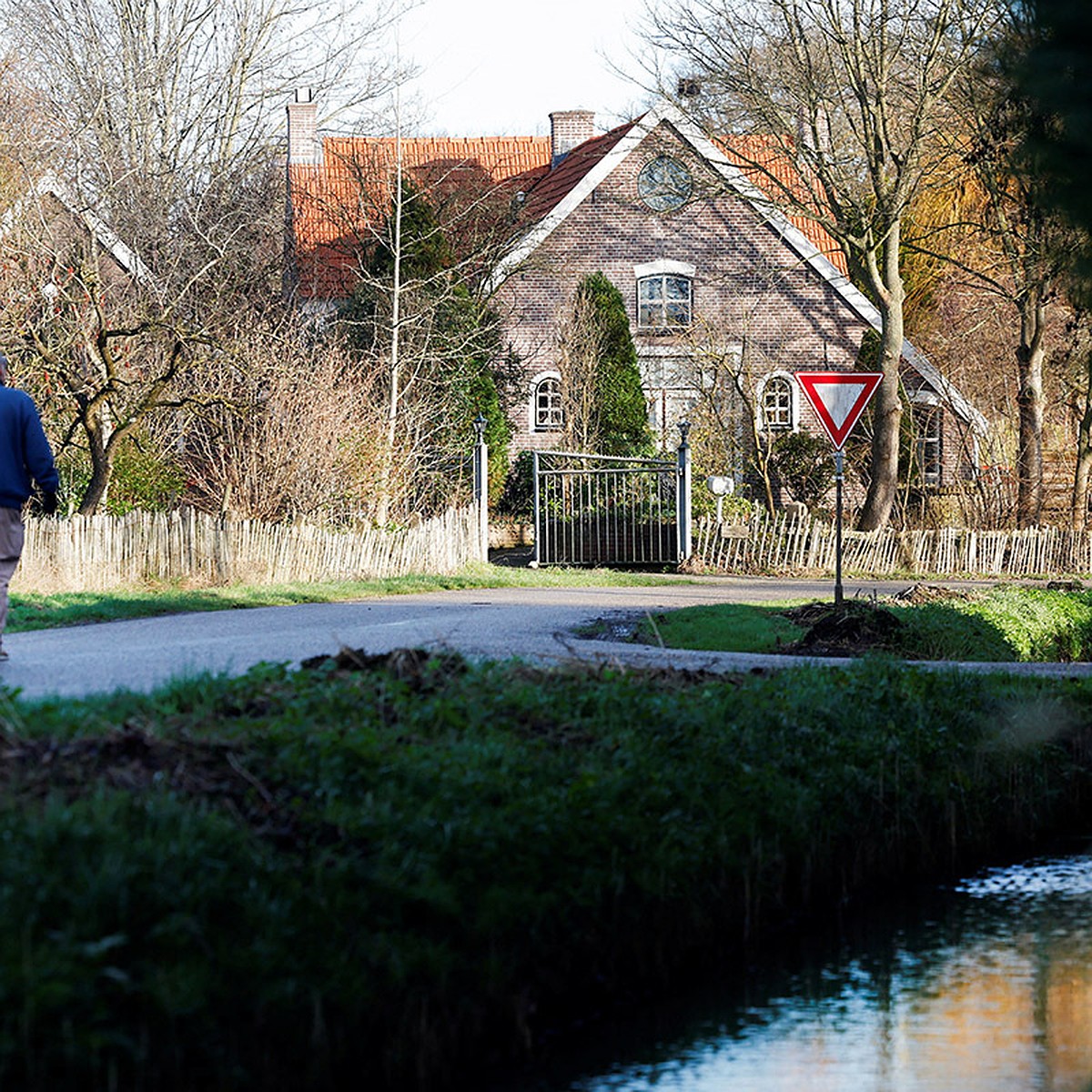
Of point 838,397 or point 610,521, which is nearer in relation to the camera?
point 838,397

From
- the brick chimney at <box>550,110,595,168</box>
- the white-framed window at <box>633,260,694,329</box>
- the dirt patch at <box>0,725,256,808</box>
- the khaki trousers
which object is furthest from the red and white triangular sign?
the brick chimney at <box>550,110,595,168</box>

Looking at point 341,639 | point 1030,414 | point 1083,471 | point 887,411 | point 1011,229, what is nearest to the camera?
point 341,639

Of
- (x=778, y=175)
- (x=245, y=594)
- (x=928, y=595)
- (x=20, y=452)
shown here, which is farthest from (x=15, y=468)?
(x=778, y=175)

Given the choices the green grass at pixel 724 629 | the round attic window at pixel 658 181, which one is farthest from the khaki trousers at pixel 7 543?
the round attic window at pixel 658 181

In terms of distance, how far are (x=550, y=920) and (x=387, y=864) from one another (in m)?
0.81

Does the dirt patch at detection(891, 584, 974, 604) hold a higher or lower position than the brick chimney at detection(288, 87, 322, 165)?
lower

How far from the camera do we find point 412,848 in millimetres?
5625

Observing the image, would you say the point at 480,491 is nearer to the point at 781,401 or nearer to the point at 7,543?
the point at 781,401

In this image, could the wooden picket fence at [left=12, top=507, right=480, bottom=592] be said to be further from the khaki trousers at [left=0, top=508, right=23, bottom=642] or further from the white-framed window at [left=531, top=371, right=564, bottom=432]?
the white-framed window at [left=531, top=371, right=564, bottom=432]

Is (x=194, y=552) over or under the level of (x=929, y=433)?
under

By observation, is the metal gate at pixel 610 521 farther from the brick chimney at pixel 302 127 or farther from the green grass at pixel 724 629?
the brick chimney at pixel 302 127

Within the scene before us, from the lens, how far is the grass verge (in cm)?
454

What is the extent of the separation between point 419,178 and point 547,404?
5915 millimetres

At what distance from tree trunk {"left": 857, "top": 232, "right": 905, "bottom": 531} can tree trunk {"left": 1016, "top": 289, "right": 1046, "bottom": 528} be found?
2189mm
